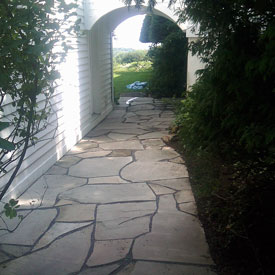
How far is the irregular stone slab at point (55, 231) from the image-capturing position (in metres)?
3.42

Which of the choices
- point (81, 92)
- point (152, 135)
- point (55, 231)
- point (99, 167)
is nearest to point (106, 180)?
point (99, 167)

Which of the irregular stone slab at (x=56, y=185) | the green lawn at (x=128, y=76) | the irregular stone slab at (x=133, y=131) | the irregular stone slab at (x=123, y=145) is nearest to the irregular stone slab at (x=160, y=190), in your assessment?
the irregular stone slab at (x=56, y=185)

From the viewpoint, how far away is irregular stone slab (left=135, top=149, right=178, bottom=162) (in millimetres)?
6094

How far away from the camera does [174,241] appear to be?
3432 mm

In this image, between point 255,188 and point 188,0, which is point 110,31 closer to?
point 188,0

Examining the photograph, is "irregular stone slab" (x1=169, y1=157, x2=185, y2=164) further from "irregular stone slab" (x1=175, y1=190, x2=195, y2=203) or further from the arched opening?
the arched opening

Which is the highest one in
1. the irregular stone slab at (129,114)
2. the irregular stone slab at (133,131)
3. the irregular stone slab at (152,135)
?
the irregular stone slab at (152,135)

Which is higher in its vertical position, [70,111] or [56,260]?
[70,111]

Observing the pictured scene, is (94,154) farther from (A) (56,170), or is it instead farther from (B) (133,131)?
(B) (133,131)

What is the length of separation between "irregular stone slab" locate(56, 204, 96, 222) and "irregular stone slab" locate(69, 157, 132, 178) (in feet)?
3.56

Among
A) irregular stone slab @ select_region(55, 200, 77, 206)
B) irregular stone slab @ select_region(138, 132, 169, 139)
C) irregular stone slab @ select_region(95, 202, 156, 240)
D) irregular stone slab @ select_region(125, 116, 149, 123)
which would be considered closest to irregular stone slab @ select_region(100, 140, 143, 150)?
irregular stone slab @ select_region(138, 132, 169, 139)

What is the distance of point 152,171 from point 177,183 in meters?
0.63

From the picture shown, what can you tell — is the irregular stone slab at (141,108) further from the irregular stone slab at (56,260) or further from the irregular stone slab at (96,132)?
the irregular stone slab at (56,260)

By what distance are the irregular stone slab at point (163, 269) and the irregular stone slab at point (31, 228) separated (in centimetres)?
107
